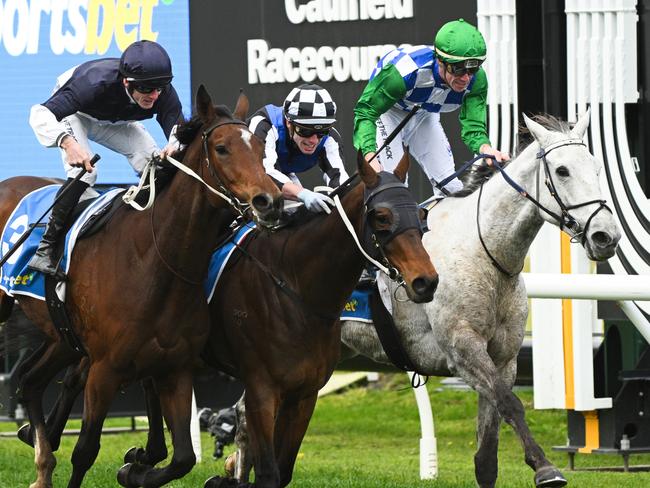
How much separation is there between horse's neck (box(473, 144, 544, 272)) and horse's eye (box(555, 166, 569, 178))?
0.58ft

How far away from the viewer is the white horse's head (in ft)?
20.9

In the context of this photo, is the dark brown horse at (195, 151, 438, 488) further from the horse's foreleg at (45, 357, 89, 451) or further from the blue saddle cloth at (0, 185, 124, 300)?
the horse's foreleg at (45, 357, 89, 451)

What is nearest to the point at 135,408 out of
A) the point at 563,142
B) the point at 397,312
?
the point at 397,312

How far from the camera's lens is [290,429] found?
6.32 meters

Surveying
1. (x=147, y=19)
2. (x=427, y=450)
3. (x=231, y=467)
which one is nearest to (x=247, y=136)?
(x=231, y=467)

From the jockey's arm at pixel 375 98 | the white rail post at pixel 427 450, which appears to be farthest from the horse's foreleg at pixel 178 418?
the white rail post at pixel 427 450

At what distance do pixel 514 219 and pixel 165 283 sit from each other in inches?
65.0

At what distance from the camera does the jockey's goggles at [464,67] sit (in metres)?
7.01

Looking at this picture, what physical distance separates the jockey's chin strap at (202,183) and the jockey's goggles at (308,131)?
0.55m

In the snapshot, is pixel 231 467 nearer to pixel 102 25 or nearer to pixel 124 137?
pixel 124 137

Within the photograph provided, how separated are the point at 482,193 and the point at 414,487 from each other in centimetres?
168

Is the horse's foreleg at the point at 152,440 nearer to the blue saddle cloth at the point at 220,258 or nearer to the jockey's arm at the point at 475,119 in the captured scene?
the blue saddle cloth at the point at 220,258

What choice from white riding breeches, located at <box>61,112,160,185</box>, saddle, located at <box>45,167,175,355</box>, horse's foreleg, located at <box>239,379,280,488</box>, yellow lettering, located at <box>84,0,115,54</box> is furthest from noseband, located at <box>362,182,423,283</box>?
yellow lettering, located at <box>84,0,115,54</box>

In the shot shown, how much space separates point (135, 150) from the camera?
23.9 feet
